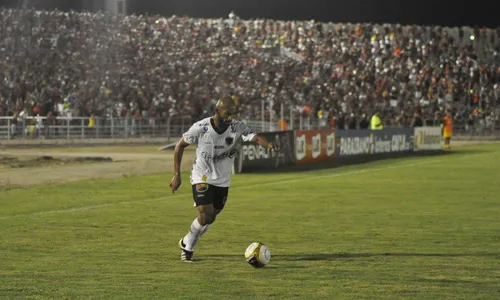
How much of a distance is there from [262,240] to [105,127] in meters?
42.5

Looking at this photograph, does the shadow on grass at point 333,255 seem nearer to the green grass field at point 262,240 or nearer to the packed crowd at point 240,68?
the green grass field at point 262,240

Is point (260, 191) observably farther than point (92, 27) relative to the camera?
No

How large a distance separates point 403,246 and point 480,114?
2303 inches

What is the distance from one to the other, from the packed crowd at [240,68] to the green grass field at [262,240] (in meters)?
34.6

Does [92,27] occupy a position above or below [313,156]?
above

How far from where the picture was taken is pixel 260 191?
2445 cm

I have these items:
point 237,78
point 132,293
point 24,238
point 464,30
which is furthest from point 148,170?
point 464,30

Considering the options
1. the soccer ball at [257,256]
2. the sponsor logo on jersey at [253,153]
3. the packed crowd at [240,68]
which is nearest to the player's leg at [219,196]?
the soccer ball at [257,256]

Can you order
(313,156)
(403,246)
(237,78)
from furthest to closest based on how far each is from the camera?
(237,78) → (313,156) → (403,246)

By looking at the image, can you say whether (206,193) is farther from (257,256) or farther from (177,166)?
(257,256)

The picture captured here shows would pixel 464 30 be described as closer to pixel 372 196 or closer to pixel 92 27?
pixel 92 27

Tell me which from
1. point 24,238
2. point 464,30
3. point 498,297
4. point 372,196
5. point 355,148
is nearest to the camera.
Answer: point 498,297

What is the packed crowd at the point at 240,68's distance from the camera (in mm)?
60375

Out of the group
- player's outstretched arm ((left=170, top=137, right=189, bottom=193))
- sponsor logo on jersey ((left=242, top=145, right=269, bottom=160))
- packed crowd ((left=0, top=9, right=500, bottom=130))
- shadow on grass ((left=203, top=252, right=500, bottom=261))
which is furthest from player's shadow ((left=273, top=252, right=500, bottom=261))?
packed crowd ((left=0, top=9, right=500, bottom=130))
